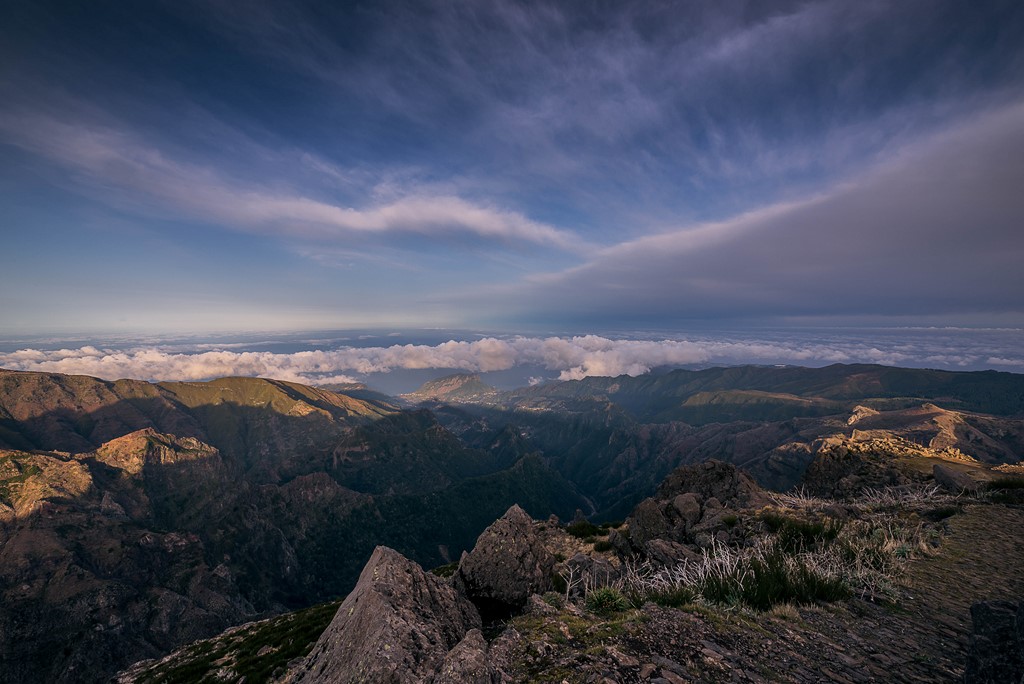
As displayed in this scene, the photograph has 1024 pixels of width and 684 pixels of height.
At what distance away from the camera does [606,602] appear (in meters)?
7.98

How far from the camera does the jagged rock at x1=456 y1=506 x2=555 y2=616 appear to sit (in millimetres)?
11797

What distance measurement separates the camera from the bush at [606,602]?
7646 mm

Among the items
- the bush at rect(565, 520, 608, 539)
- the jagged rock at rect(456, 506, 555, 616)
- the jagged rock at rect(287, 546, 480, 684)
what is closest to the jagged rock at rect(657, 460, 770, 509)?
the bush at rect(565, 520, 608, 539)

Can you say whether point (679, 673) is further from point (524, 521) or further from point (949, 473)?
point (949, 473)

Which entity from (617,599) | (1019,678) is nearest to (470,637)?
(617,599)

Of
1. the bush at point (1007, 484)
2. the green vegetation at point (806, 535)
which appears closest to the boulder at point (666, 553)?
the green vegetation at point (806, 535)

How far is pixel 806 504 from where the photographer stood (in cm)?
2488

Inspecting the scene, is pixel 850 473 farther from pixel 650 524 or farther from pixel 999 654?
pixel 999 654

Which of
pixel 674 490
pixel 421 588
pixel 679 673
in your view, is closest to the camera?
pixel 679 673

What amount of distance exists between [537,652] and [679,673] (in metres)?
1.82

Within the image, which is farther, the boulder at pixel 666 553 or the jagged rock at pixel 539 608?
the boulder at pixel 666 553

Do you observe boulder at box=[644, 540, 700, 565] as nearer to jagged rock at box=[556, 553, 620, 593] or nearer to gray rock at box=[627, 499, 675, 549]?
jagged rock at box=[556, 553, 620, 593]

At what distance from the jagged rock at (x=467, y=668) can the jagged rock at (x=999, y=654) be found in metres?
5.22

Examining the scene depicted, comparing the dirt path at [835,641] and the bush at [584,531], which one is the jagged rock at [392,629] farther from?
the bush at [584,531]
